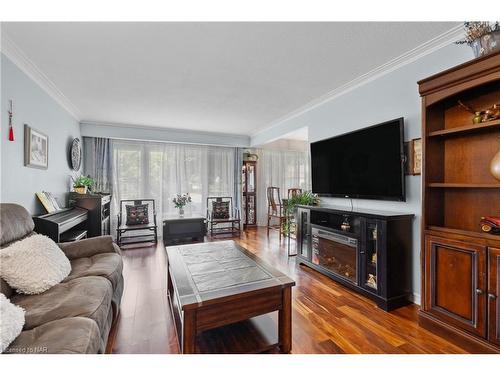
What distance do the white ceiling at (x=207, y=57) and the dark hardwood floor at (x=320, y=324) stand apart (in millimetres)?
2365

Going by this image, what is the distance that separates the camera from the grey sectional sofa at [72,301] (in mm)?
1044

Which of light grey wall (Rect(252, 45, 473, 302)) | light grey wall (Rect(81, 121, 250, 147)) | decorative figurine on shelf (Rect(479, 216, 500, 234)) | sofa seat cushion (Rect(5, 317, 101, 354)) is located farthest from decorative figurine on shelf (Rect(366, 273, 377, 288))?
light grey wall (Rect(81, 121, 250, 147))

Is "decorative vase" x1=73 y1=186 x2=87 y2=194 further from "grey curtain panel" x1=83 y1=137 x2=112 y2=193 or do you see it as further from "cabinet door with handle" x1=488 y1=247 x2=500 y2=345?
"cabinet door with handle" x1=488 y1=247 x2=500 y2=345

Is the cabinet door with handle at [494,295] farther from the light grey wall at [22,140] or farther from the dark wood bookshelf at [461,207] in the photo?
the light grey wall at [22,140]

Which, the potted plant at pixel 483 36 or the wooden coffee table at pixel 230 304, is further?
the potted plant at pixel 483 36

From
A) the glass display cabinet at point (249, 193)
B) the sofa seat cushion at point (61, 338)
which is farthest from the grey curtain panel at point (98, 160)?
the sofa seat cushion at point (61, 338)

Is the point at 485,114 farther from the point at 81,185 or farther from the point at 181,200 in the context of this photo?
the point at 81,185

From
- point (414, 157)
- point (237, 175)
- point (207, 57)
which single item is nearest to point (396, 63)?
point (414, 157)

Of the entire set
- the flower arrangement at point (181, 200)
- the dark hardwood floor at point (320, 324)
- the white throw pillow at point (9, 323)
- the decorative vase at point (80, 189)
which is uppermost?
the decorative vase at point (80, 189)

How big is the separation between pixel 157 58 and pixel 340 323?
9.55 ft

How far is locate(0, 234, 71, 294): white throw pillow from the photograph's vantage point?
57.4 inches

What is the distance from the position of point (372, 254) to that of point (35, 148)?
12.5 feet

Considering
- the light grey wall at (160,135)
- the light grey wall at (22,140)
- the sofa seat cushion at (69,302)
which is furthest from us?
the light grey wall at (160,135)
